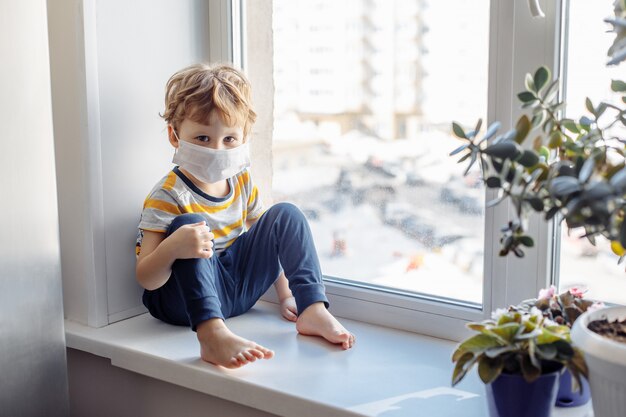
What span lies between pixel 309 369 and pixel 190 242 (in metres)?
0.28

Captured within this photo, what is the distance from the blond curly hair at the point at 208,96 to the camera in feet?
4.24

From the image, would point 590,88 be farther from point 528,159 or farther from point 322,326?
point 322,326

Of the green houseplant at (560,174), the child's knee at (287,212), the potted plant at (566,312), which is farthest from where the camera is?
the child's knee at (287,212)

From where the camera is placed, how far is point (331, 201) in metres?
1.45

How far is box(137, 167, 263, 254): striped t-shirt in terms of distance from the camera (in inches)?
51.2

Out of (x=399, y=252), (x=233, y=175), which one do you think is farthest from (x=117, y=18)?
(x=399, y=252)

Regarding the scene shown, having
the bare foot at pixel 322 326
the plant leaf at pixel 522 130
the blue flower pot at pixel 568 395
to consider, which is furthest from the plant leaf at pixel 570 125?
the bare foot at pixel 322 326

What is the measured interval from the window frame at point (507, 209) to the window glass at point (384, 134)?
0.04 meters

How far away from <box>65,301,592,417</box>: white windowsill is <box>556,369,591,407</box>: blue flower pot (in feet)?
0.04

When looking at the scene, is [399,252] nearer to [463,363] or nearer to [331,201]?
[331,201]

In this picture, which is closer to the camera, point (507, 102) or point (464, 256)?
point (507, 102)

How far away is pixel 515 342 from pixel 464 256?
1.32ft

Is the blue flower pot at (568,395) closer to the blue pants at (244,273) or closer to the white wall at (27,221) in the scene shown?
the blue pants at (244,273)

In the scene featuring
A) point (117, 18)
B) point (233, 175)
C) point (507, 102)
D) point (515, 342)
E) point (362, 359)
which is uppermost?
point (117, 18)
